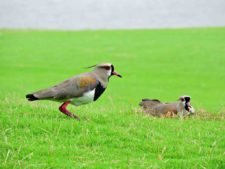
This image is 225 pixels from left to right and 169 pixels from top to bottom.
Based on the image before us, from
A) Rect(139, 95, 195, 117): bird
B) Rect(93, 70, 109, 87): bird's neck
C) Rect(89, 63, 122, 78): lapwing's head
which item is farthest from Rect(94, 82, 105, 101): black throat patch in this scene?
Rect(139, 95, 195, 117): bird

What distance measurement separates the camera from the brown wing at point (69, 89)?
8.01 metres

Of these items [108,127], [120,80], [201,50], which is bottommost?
[108,127]

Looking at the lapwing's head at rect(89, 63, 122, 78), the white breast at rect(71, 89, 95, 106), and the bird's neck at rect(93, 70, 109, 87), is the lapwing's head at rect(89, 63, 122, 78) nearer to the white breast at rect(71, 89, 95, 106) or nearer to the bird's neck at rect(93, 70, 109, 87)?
the bird's neck at rect(93, 70, 109, 87)

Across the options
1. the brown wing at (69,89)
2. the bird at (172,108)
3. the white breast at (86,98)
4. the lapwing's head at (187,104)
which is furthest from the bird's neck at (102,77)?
the lapwing's head at (187,104)

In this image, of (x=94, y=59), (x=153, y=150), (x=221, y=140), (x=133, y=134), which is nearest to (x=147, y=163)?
(x=153, y=150)

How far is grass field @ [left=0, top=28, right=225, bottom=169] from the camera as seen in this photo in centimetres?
656

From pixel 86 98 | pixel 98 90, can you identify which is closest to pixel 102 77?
pixel 98 90

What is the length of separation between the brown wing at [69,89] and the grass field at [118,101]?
35 centimetres

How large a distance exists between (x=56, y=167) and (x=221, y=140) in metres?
2.85

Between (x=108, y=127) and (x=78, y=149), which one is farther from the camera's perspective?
(x=108, y=127)

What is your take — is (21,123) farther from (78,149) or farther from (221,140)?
(221,140)

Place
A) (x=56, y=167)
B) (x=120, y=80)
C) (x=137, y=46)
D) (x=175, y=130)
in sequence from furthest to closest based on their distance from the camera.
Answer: (x=137, y=46)
(x=120, y=80)
(x=175, y=130)
(x=56, y=167)

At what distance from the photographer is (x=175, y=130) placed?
835 centimetres

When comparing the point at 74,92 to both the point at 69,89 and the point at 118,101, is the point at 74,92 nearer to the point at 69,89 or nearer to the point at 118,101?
the point at 69,89
